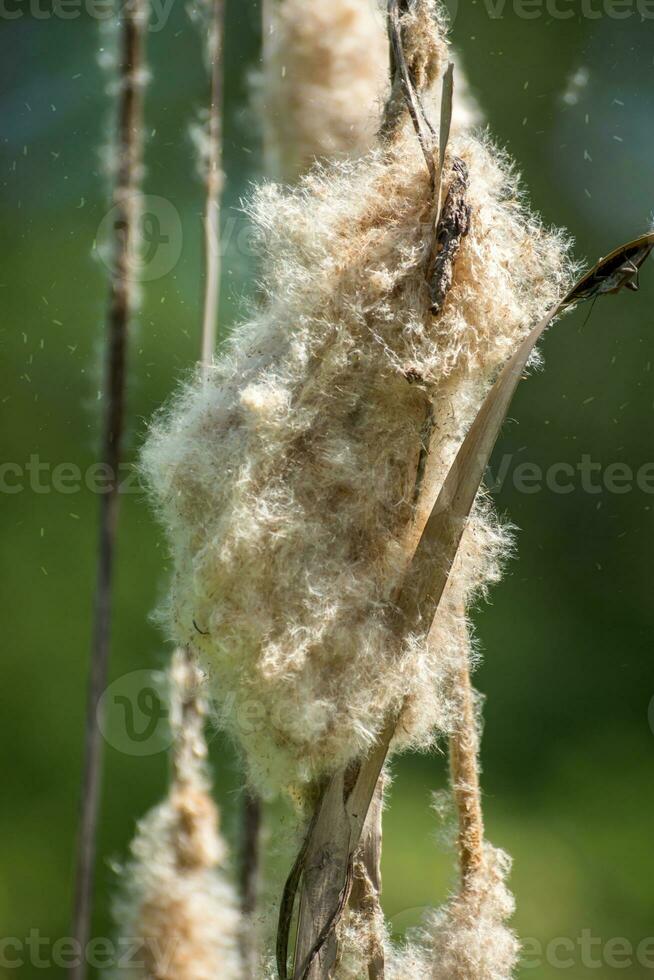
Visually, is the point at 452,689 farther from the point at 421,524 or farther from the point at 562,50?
the point at 562,50

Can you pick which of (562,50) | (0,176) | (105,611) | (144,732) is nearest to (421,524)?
(105,611)

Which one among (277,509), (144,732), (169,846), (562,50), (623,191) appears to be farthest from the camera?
(562,50)

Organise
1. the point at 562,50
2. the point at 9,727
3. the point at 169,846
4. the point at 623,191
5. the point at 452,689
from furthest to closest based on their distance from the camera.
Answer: the point at 562,50 < the point at 623,191 < the point at 9,727 < the point at 169,846 < the point at 452,689

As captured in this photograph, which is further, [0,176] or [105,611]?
[0,176]
